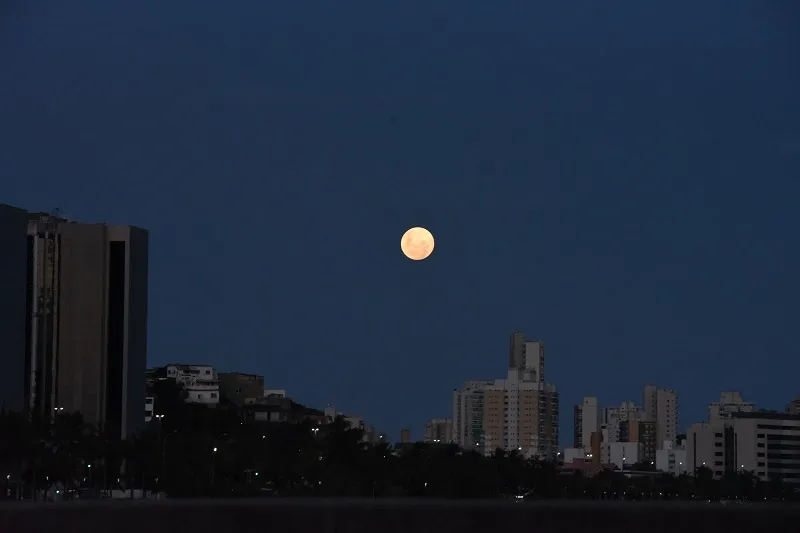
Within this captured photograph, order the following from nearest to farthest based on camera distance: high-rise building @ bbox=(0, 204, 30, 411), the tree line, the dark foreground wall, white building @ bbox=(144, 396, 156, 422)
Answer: the dark foreground wall
the tree line
high-rise building @ bbox=(0, 204, 30, 411)
white building @ bbox=(144, 396, 156, 422)

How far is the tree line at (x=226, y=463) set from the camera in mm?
108750

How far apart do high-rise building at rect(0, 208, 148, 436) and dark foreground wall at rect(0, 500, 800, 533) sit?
376ft

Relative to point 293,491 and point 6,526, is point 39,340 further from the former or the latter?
point 6,526

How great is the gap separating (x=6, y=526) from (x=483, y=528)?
7.97 meters

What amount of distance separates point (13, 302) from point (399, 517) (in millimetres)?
117976

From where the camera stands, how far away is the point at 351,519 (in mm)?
23266

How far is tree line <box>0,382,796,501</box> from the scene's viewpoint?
4281 inches

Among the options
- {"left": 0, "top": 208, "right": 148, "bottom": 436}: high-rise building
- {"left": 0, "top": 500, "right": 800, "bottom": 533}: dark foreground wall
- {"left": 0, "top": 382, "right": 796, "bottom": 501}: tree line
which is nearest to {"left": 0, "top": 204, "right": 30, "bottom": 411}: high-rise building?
{"left": 0, "top": 208, "right": 148, "bottom": 436}: high-rise building

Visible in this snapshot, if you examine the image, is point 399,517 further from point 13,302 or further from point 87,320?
point 87,320

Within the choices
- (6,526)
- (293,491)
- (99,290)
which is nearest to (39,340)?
(99,290)

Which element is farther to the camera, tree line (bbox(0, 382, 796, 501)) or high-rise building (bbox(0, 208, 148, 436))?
high-rise building (bbox(0, 208, 148, 436))

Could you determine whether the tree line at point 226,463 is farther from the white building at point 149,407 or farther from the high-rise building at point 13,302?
the white building at point 149,407

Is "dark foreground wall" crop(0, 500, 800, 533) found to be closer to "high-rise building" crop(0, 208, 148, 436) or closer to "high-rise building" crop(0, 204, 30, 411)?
"high-rise building" crop(0, 204, 30, 411)

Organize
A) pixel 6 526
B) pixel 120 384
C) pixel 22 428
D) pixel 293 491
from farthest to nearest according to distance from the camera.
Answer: pixel 120 384 → pixel 293 491 → pixel 22 428 → pixel 6 526
